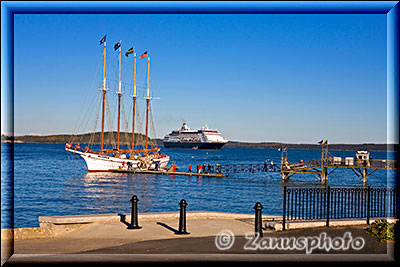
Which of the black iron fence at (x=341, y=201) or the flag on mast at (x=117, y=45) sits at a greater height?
the flag on mast at (x=117, y=45)

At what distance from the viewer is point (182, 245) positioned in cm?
1123

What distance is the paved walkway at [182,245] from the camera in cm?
972

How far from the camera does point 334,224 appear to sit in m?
13.7

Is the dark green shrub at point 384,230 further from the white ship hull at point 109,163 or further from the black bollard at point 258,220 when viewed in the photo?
the white ship hull at point 109,163

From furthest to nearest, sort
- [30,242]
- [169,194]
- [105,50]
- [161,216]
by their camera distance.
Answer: [105,50] < [169,194] < [161,216] < [30,242]

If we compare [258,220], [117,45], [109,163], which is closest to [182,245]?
[258,220]

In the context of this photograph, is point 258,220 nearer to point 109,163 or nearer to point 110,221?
point 110,221

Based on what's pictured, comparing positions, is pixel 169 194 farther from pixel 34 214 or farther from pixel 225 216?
pixel 225 216

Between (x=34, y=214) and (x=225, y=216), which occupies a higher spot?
(x=225, y=216)

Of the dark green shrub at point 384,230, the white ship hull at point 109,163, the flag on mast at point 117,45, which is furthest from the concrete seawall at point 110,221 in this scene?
the white ship hull at point 109,163

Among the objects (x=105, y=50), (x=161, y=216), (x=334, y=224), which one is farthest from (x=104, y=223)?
(x=105, y=50)

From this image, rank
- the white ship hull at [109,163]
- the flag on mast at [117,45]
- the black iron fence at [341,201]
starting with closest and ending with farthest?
the black iron fence at [341,201]
the flag on mast at [117,45]
the white ship hull at [109,163]

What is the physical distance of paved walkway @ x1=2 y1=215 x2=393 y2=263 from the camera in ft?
31.9
